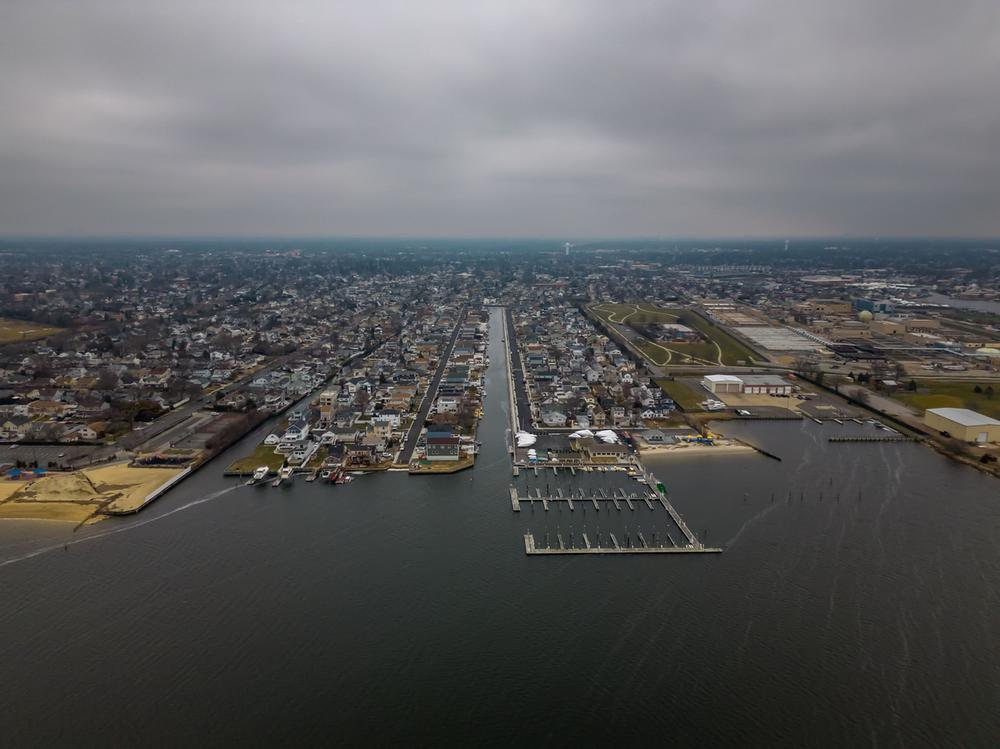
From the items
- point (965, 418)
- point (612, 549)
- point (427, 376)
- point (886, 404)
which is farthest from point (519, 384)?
point (965, 418)

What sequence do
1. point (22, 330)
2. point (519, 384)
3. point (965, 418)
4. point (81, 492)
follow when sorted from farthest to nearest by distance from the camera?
point (22, 330) → point (519, 384) → point (965, 418) → point (81, 492)

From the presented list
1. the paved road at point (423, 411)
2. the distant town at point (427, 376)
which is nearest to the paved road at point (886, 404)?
the distant town at point (427, 376)

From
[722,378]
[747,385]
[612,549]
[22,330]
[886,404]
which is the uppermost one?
[22,330]

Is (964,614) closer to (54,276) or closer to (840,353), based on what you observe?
(840,353)

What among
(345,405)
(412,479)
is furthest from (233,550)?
(345,405)

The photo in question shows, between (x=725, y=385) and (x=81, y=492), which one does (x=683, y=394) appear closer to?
(x=725, y=385)

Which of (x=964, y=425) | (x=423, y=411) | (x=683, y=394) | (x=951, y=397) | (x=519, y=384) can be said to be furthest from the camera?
(x=519, y=384)
